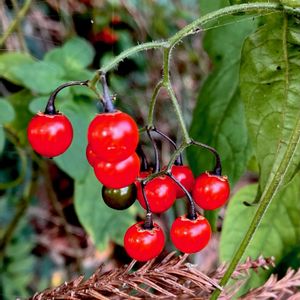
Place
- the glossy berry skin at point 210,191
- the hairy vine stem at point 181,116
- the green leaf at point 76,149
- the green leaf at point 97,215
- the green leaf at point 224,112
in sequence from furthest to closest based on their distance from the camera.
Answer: the green leaf at point 97,215
the green leaf at point 76,149
the green leaf at point 224,112
the glossy berry skin at point 210,191
the hairy vine stem at point 181,116

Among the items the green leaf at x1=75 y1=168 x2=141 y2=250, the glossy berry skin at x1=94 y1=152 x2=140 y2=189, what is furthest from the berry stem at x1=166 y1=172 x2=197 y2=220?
the green leaf at x1=75 y1=168 x2=141 y2=250

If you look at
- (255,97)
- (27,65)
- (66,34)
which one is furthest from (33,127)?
(66,34)

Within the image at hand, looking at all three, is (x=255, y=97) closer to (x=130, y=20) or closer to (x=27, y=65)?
(x=27, y=65)

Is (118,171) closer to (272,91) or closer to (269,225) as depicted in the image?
(272,91)

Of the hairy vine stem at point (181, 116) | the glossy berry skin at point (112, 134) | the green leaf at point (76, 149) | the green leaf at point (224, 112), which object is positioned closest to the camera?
the glossy berry skin at point (112, 134)

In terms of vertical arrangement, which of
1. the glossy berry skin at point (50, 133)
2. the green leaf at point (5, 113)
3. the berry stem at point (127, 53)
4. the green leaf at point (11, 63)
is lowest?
the green leaf at point (5, 113)

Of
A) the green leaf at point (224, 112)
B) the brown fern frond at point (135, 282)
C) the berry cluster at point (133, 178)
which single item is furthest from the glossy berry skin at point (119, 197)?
the green leaf at point (224, 112)

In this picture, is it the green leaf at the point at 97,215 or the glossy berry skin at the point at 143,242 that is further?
the green leaf at the point at 97,215

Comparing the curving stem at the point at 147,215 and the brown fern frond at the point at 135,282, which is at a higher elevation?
the curving stem at the point at 147,215

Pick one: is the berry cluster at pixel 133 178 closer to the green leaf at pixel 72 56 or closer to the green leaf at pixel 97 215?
the green leaf at pixel 97 215
